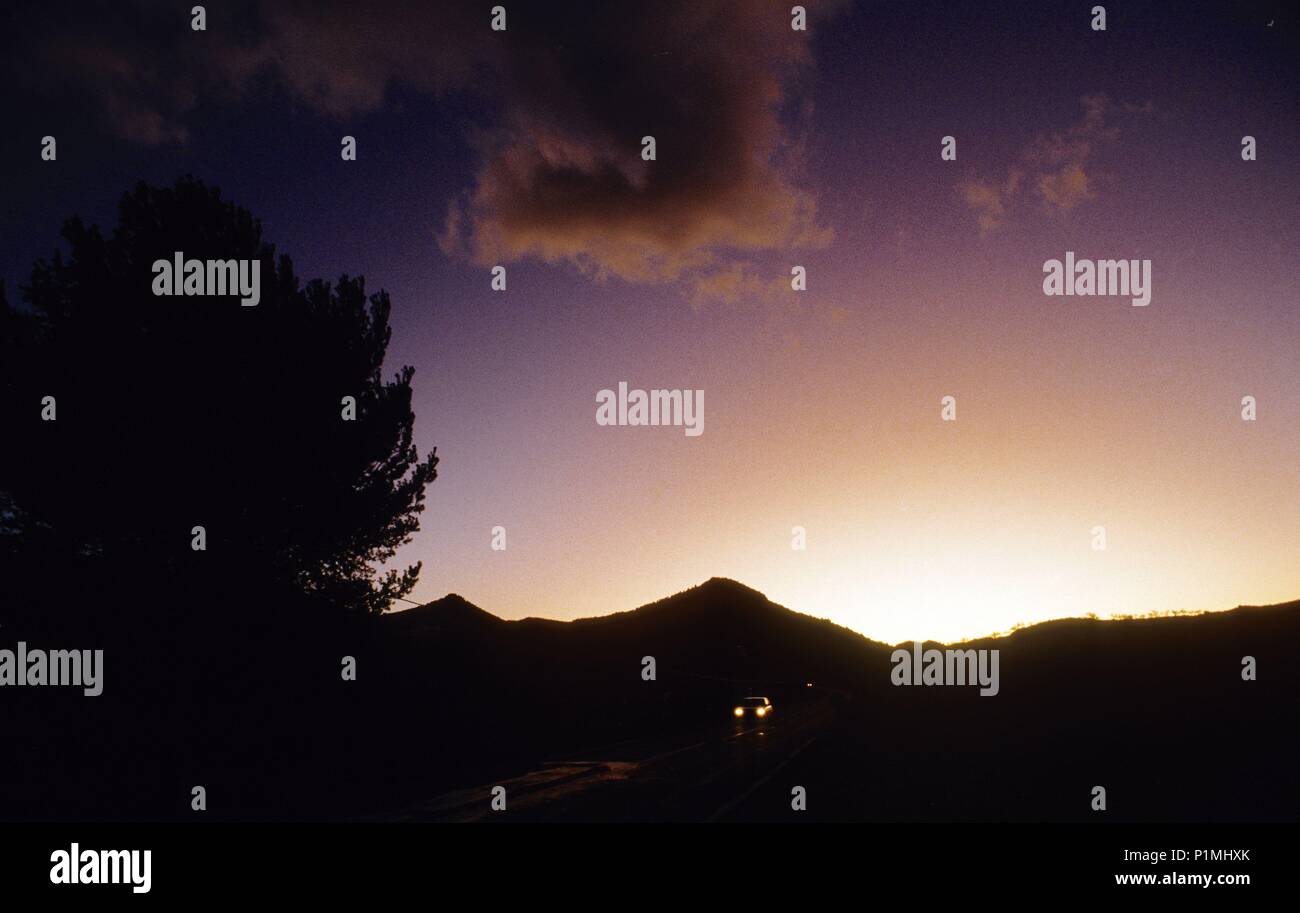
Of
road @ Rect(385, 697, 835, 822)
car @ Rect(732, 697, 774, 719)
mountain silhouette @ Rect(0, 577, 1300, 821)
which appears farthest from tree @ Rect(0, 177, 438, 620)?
car @ Rect(732, 697, 774, 719)

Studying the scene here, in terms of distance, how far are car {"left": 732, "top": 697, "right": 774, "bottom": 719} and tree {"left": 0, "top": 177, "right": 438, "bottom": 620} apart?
2521 centimetres

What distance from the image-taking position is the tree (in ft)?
56.0

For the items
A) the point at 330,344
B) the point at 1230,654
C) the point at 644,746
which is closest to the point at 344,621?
the point at 330,344

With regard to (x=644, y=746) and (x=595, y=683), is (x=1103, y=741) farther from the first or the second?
(x=595, y=683)

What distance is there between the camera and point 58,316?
17.3m

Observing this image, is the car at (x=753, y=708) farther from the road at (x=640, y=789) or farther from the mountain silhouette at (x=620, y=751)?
the road at (x=640, y=789)

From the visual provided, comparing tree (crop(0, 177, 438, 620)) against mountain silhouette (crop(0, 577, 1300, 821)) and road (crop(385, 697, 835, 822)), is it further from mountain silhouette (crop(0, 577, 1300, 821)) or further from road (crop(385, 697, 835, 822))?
road (crop(385, 697, 835, 822))

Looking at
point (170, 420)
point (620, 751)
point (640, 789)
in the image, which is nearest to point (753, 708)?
point (620, 751)

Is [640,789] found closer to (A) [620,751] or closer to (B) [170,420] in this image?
(A) [620,751]

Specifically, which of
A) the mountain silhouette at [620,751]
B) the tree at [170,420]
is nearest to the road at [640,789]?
the mountain silhouette at [620,751]

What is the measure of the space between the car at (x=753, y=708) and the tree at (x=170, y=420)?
25.2 m

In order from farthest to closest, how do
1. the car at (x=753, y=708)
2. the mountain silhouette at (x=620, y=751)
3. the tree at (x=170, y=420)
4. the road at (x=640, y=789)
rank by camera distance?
1. the car at (x=753, y=708)
2. the tree at (x=170, y=420)
3. the mountain silhouette at (x=620, y=751)
4. the road at (x=640, y=789)

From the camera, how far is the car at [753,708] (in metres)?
38.7

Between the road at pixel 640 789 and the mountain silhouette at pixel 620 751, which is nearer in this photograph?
the road at pixel 640 789
